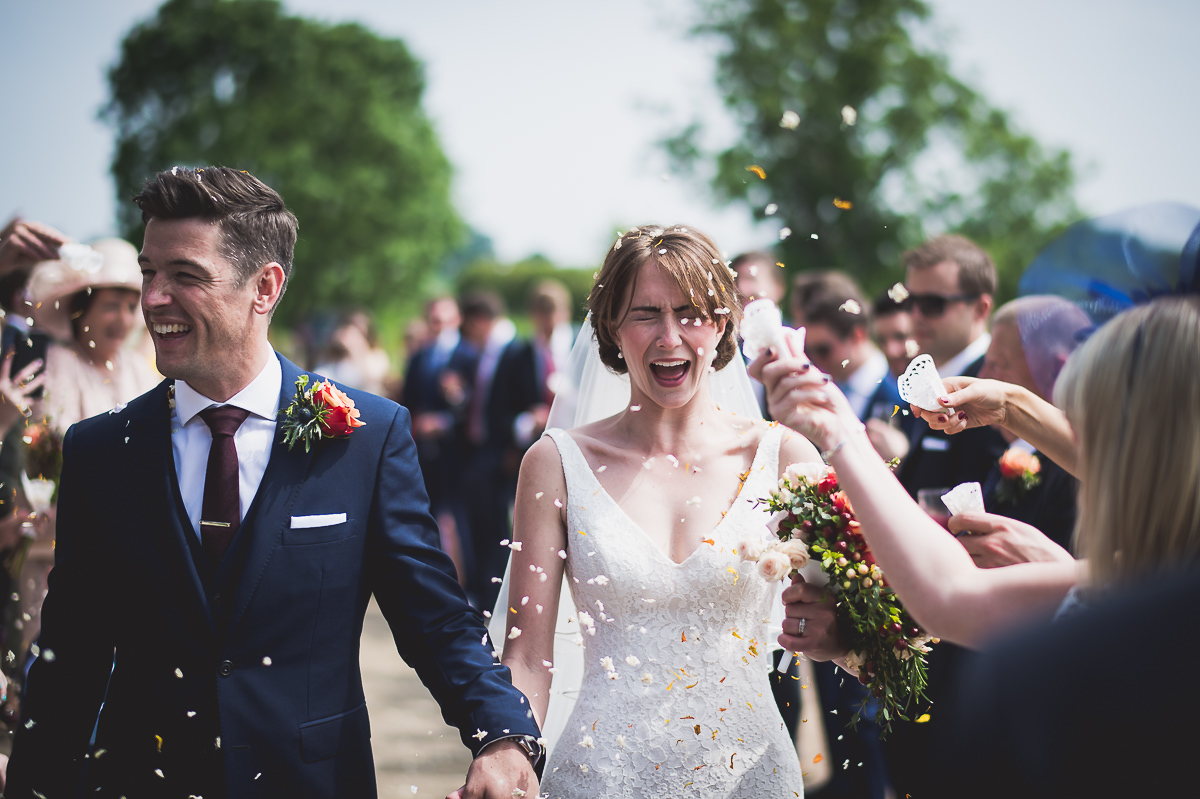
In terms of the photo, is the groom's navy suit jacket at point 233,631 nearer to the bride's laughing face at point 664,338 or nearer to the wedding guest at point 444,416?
the bride's laughing face at point 664,338

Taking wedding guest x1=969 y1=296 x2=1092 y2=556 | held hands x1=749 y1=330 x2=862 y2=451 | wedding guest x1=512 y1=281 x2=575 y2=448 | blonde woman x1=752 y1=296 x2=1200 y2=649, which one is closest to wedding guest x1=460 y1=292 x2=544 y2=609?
wedding guest x1=512 y1=281 x2=575 y2=448

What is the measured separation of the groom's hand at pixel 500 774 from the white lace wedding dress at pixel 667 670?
1.60 feet

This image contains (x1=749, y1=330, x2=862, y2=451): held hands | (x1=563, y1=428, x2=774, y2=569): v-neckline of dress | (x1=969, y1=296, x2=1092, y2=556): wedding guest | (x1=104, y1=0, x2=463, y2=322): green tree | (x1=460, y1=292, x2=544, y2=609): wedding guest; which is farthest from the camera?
(x1=104, y1=0, x2=463, y2=322): green tree

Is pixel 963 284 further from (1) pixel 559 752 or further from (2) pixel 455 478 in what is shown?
(2) pixel 455 478

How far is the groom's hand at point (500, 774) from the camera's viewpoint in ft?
7.33

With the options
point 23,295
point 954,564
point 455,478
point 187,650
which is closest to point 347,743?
point 187,650

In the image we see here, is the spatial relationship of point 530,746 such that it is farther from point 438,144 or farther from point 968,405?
point 438,144

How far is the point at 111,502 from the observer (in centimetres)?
240

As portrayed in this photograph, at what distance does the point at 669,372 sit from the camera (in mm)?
3006

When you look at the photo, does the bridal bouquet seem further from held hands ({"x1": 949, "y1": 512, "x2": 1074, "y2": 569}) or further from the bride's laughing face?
the bride's laughing face

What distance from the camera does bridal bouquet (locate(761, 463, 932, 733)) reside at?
8.19ft

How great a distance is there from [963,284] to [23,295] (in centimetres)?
480

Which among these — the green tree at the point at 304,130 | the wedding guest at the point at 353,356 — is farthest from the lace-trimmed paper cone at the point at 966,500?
the green tree at the point at 304,130

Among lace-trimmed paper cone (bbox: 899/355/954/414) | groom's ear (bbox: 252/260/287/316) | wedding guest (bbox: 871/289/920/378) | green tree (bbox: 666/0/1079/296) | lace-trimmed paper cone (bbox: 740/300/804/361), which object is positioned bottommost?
lace-trimmed paper cone (bbox: 899/355/954/414)
